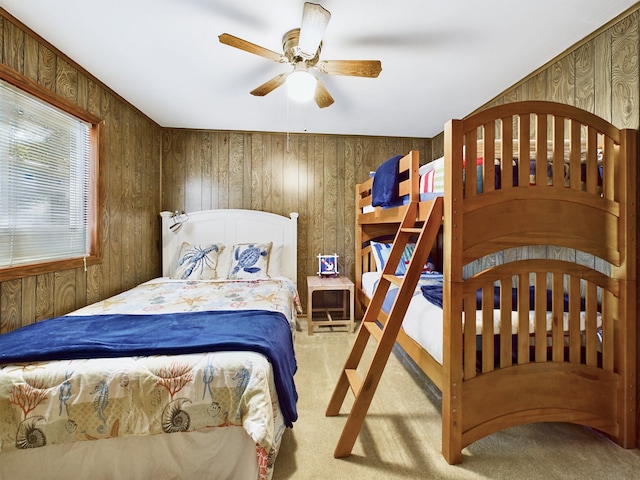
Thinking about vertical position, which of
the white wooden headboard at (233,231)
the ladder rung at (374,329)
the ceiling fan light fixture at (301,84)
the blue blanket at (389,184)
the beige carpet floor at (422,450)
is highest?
the ceiling fan light fixture at (301,84)

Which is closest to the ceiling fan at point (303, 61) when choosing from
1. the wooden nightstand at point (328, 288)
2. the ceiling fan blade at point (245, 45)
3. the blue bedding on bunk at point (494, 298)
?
the ceiling fan blade at point (245, 45)

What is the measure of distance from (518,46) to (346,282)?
248 cm

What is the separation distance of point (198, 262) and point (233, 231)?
1.93ft

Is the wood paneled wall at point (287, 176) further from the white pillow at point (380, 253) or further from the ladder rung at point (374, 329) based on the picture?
the ladder rung at point (374, 329)

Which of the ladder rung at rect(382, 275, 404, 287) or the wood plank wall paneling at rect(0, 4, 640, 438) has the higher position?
the wood plank wall paneling at rect(0, 4, 640, 438)

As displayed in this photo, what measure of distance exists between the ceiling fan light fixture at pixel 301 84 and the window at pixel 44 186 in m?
1.64

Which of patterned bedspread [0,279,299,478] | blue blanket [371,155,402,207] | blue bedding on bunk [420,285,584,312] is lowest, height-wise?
patterned bedspread [0,279,299,478]

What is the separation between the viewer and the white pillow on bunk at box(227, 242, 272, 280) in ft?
11.0

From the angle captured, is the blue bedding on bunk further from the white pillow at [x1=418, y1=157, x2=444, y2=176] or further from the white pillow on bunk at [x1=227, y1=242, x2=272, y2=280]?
the white pillow on bunk at [x1=227, y1=242, x2=272, y2=280]

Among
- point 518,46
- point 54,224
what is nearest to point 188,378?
point 54,224

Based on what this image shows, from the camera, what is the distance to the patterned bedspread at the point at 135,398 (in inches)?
49.7

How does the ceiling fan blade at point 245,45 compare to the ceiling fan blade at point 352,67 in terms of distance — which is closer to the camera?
the ceiling fan blade at point 245,45

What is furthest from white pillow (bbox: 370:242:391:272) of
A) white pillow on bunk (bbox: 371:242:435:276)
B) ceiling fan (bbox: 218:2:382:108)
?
ceiling fan (bbox: 218:2:382:108)

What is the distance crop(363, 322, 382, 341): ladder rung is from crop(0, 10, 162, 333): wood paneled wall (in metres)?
2.14
